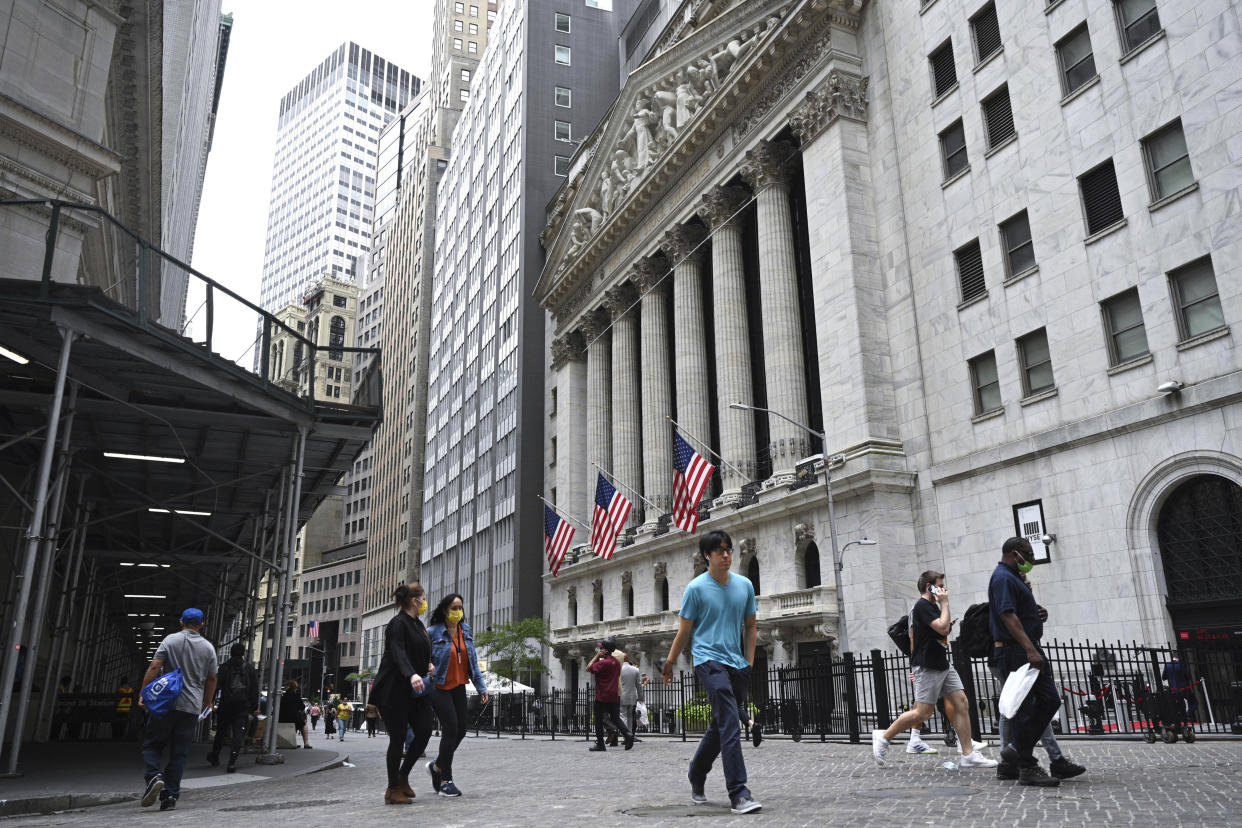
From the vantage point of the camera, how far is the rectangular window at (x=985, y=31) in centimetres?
2958

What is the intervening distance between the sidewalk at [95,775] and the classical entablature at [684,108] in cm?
3000

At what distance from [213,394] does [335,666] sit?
11433 centimetres

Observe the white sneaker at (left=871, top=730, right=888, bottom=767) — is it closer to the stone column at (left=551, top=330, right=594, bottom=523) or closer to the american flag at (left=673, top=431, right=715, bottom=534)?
the american flag at (left=673, top=431, right=715, bottom=534)

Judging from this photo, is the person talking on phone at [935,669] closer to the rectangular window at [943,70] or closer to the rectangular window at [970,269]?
the rectangular window at [970,269]

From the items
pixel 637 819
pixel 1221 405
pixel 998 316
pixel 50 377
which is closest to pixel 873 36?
pixel 998 316

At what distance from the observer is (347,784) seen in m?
12.3

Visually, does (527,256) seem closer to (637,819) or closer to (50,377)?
(50,377)

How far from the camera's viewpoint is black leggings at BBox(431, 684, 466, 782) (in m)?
9.61

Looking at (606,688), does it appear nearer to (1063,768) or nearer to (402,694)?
(402,694)

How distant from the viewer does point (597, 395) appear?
5728cm

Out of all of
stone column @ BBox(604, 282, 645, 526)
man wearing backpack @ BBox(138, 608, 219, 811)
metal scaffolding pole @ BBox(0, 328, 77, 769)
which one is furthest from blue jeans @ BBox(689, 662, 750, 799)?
stone column @ BBox(604, 282, 645, 526)

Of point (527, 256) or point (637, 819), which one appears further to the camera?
point (527, 256)

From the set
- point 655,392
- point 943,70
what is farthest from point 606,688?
point 655,392

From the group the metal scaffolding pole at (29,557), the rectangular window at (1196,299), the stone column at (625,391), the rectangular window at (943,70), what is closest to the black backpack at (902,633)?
the metal scaffolding pole at (29,557)
